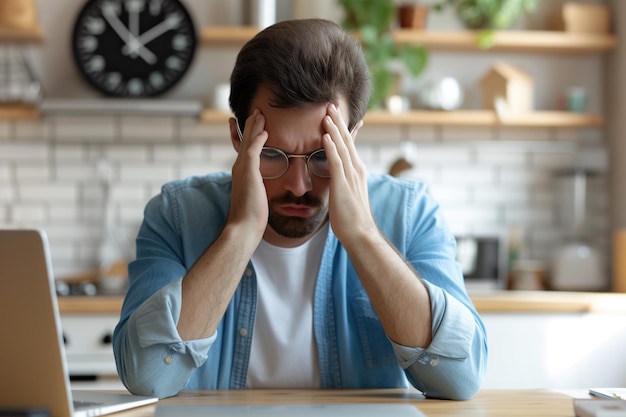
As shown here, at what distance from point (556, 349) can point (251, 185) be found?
189 centimetres

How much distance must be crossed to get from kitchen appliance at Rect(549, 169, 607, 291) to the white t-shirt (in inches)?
88.9

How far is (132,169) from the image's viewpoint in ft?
13.5

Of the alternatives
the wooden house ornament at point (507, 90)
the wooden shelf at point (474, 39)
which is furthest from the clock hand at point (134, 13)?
the wooden house ornament at point (507, 90)

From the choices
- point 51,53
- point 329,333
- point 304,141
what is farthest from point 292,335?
point 51,53

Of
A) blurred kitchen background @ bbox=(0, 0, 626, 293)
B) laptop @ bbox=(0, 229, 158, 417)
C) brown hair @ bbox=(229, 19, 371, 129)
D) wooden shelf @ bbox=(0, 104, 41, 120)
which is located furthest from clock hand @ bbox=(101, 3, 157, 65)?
laptop @ bbox=(0, 229, 158, 417)

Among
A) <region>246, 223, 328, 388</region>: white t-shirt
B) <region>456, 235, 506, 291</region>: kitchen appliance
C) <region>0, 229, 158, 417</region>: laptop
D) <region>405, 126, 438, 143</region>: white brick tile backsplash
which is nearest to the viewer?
<region>0, 229, 158, 417</region>: laptop

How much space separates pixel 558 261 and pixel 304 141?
8.13 ft

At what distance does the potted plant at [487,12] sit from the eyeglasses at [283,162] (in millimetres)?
2365

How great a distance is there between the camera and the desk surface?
148cm

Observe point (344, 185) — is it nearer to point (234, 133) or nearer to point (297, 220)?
point (297, 220)

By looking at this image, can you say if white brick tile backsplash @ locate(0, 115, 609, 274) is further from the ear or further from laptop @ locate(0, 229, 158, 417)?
laptop @ locate(0, 229, 158, 417)

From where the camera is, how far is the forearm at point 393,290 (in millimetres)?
1720

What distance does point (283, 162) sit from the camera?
1843 millimetres

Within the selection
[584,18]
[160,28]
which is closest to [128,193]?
[160,28]
